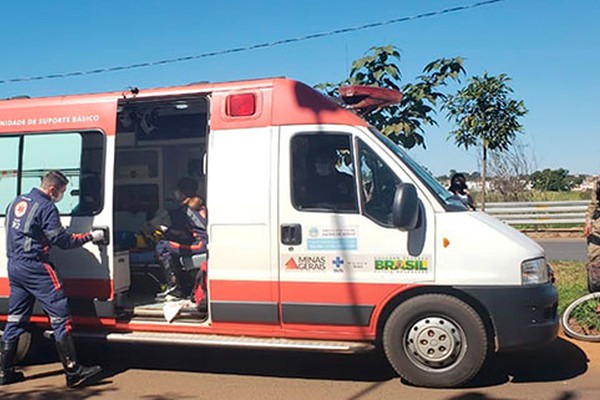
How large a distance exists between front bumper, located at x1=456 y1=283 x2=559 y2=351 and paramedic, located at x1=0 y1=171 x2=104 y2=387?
11.6ft

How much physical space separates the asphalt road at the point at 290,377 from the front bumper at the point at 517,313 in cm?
44

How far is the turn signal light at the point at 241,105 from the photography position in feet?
18.0

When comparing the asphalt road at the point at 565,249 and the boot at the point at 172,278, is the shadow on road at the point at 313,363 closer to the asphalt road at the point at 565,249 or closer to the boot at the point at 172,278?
the boot at the point at 172,278

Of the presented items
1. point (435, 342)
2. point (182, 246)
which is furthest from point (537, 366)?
point (182, 246)

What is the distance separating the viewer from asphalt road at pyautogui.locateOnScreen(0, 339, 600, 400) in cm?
494

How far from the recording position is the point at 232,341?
5.29 metres

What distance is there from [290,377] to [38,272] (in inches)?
98.5

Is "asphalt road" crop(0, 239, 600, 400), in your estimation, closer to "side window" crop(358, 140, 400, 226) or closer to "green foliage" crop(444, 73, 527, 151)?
"side window" crop(358, 140, 400, 226)

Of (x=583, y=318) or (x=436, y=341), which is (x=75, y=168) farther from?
(x=583, y=318)

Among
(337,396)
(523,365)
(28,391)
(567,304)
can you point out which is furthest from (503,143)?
(28,391)

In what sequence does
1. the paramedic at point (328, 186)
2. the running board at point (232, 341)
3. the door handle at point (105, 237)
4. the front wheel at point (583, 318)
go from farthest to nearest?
the front wheel at point (583, 318), the door handle at point (105, 237), the paramedic at point (328, 186), the running board at point (232, 341)

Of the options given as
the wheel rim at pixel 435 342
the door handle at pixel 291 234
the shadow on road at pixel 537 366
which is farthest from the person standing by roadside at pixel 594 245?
the door handle at pixel 291 234

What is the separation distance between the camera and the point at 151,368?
5.84 metres

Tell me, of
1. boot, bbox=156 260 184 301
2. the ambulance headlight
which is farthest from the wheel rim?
boot, bbox=156 260 184 301
